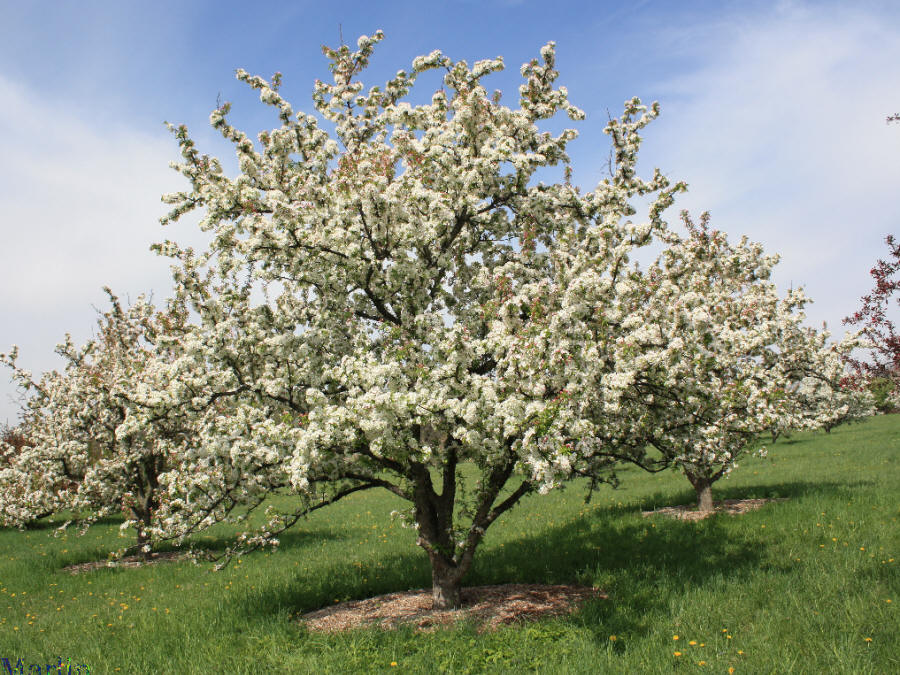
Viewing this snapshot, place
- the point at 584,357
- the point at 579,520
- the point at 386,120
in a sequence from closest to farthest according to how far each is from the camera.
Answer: the point at 584,357
the point at 386,120
the point at 579,520

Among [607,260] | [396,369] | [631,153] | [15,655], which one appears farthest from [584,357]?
[15,655]

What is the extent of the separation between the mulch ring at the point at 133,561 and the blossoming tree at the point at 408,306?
8997 millimetres

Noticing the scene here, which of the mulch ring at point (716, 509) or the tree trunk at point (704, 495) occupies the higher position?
the tree trunk at point (704, 495)

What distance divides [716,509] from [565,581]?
7.16 m

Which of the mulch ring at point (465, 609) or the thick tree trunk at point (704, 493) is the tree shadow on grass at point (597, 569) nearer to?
the mulch ring at point (465, 609)

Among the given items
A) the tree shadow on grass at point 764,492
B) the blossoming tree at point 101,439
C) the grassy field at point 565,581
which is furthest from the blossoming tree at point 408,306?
the tree shadow on grass at point 764,492

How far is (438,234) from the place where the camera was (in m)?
9.48

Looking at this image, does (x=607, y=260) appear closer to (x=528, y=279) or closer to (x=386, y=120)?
(x=528, y=279)

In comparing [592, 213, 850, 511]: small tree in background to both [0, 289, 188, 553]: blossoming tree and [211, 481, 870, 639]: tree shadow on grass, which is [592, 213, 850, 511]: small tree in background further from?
[0, 289, 188, 553]: blossoming tree

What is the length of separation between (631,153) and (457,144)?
3247 mm

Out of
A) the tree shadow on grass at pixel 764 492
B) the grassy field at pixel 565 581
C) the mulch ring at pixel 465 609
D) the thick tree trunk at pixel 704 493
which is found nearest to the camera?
the grassy field at pixel 565 581

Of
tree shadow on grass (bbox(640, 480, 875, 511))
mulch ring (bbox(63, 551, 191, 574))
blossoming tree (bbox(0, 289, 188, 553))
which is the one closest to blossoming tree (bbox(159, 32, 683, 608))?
blossoming tree (bbox(0, 289, 188, 553))

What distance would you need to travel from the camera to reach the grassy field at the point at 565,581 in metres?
7.26

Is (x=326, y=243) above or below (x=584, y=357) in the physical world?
above
